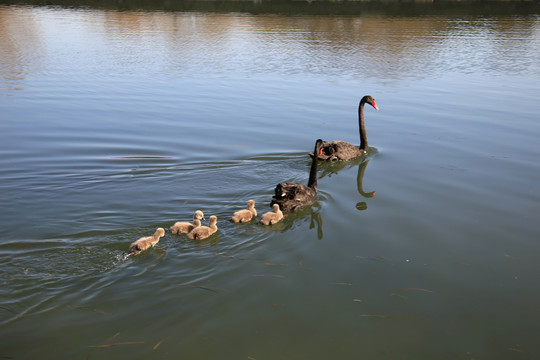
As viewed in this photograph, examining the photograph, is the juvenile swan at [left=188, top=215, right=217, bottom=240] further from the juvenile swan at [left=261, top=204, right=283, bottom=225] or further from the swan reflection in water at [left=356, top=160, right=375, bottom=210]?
the swan reflection in water at [left=356, top=160, right=375, bottom=210]

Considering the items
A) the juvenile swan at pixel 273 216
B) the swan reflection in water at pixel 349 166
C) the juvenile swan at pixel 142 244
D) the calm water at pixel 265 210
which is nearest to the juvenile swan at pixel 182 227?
the calm water at pixel 265 210

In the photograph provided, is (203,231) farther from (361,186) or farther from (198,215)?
(361,186)

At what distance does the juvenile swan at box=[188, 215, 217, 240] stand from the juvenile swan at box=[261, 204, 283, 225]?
2.01 feet

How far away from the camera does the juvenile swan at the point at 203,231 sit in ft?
18.1

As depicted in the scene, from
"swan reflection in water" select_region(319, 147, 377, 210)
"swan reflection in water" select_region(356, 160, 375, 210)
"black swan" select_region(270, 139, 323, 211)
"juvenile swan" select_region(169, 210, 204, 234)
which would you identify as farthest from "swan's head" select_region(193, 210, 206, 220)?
"swan reflection in water" select_region(319, 147, 377, 210)

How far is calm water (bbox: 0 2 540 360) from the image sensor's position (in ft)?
13.8

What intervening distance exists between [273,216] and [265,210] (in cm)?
54

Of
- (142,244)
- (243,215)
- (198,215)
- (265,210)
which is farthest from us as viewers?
(265,210)

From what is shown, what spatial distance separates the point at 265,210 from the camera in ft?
21.8

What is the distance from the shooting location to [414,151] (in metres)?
9.20

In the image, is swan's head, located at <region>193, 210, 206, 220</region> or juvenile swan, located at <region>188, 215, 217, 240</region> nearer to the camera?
juvenile swan, located at <region>188, 215, 217, 240</region>

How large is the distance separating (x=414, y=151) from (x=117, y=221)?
5306 mm

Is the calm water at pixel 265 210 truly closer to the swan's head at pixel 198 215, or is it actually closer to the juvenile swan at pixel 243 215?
the juvenile swan at pixel 243 215

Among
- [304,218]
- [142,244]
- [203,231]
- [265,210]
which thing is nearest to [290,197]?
[304,218]
